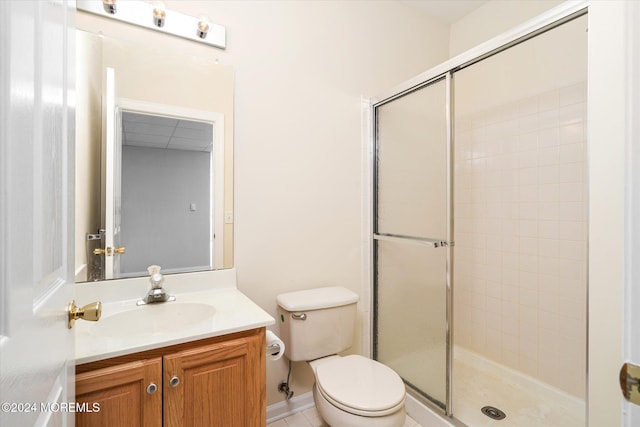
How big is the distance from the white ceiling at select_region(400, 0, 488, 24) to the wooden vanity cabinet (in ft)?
7.84

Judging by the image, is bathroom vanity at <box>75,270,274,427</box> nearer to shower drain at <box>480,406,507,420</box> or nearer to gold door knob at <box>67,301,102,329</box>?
gold door knob at <box>67,301,102,329</box>

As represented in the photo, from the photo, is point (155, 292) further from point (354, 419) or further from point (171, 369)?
point (354, 419)

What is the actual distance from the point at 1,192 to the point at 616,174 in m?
1.28

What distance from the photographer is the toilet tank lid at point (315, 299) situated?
163cm

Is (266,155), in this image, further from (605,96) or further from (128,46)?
(605,96)

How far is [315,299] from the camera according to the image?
1688 millimetres

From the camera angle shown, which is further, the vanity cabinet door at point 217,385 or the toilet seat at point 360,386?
the toilet seat at point 360,386

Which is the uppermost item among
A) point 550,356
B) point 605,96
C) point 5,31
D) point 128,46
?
point 128,46

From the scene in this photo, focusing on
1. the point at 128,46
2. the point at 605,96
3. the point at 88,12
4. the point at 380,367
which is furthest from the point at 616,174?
the point at 88,12

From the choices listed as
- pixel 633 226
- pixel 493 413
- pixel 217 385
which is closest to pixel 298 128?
pixel 217 385

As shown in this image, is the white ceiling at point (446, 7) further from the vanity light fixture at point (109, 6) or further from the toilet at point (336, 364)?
the toilet at point (336, 364)

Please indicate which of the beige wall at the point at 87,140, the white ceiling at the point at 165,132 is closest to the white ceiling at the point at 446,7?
the white ceiling at the point at 165,132

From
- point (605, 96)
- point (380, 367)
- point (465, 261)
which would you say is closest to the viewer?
point (605, 96)

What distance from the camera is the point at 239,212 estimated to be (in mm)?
1664
